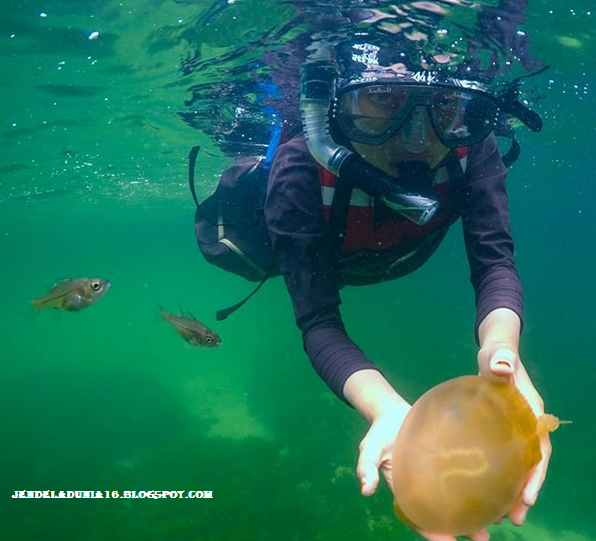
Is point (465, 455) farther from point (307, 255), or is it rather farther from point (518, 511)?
point (307, 255)

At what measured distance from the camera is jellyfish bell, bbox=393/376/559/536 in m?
2.06

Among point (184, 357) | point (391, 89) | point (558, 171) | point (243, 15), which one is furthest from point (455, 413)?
point (184, 357)

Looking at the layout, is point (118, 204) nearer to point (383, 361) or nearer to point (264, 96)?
point (383, 361)

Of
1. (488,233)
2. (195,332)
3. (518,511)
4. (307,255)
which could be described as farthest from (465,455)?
(195,332)

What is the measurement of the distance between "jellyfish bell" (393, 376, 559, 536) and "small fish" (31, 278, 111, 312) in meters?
4.89

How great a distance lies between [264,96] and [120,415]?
16.8 metres

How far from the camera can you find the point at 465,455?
206cm

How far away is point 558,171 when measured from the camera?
3142 centimetres

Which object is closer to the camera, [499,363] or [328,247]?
[499,363]

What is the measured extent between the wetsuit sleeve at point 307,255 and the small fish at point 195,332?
228 centimetres

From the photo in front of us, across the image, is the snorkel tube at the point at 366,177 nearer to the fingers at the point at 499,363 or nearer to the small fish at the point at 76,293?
the fingers at the point at 499,363

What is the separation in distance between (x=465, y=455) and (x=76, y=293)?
17.5 feet

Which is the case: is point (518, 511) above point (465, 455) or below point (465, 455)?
below

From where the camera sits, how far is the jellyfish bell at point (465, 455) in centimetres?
206
